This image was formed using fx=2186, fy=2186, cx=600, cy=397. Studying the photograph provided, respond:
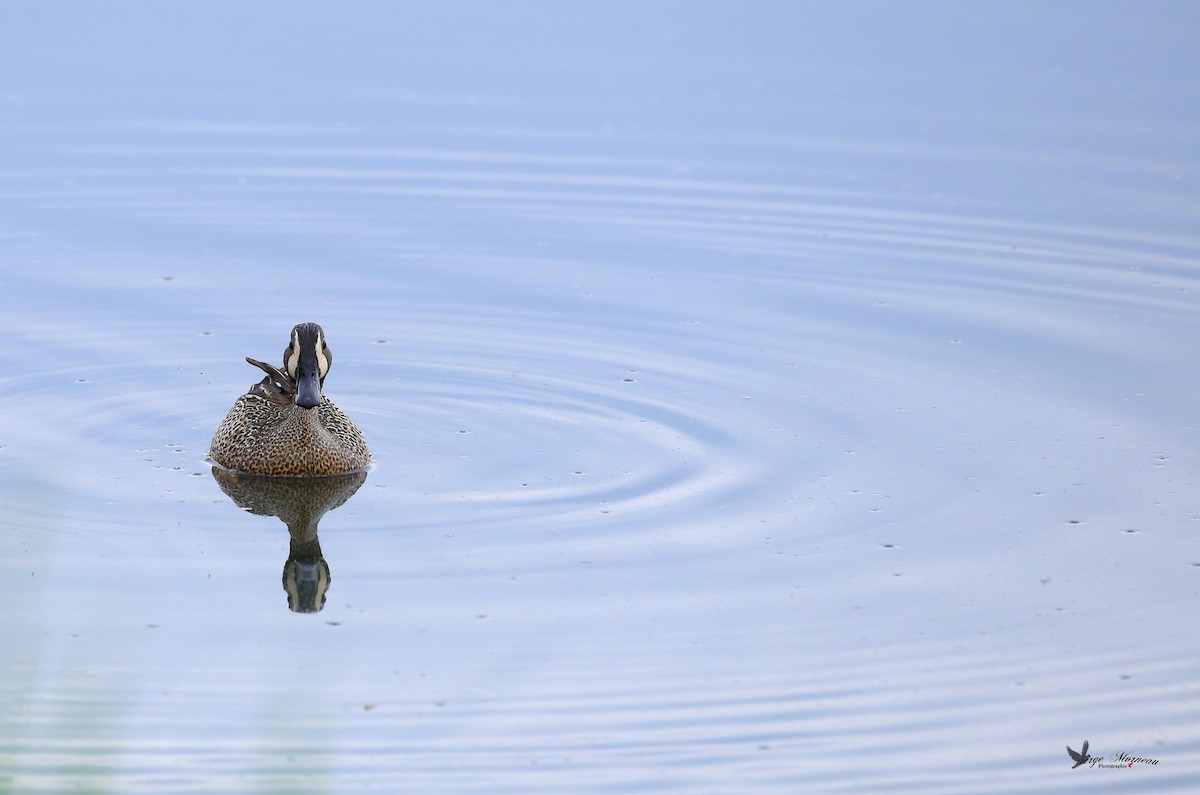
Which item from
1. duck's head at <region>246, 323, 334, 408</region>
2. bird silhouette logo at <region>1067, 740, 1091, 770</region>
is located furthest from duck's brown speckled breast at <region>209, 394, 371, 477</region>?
bird silhouette logo at <region>1067, 740, 1091, 770</region>

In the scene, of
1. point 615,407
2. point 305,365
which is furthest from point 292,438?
point 615,407

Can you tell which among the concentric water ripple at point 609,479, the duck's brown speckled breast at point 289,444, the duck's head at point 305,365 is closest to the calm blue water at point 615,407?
the concentric water ripple at point 609,479

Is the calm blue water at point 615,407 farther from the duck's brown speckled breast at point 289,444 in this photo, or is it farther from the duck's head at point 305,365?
the duck's head at point 305,365

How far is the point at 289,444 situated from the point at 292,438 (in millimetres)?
43

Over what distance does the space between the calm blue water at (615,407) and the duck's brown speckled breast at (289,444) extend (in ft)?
0.97

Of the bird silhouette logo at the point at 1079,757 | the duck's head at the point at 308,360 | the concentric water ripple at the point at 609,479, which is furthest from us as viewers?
the duck's head at the point at 308,360

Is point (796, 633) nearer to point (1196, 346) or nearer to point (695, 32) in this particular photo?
point (1196, 346)

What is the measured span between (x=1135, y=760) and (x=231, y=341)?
8.84m

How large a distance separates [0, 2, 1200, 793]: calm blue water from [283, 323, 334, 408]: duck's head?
2.30ft

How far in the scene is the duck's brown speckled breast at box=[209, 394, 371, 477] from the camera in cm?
1399

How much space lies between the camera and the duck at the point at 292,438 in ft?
45.8

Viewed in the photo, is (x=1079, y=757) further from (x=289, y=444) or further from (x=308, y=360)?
(x=289, y=444)

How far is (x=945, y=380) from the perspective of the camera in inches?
622

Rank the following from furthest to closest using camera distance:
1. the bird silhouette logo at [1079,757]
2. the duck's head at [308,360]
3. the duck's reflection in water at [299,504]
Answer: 1. the duck's head at [308,360]
2. the duck's reflection in water at [299,504]
3. the bird silhouette logo at [1079,757]
